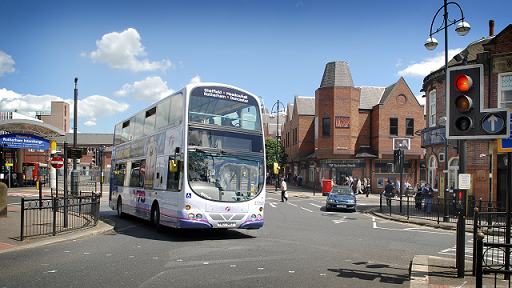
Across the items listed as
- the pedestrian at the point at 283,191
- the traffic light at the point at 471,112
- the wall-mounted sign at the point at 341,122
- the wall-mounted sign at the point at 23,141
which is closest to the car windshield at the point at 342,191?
the pedestrian at the point at 283,191

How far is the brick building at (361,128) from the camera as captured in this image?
40406mm

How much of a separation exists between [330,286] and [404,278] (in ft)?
5.10

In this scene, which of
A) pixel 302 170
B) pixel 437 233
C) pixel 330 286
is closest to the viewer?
pixel 330 286

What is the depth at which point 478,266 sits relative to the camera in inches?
187

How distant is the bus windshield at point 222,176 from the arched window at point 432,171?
15330 millimetres

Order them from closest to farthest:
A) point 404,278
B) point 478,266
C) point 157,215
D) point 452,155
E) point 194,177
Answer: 1. point 478,266
2. point 404,278
3. point 194,177
4. point 157,215
5. point 452,155

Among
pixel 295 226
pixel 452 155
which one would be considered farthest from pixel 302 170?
pixel 295 226

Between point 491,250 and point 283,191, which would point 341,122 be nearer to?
point 283,191

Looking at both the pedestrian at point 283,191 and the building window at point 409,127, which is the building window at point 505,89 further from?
the building window at point 409,127

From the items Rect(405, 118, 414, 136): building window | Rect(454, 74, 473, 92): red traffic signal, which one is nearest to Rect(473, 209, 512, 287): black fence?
Rect(454, 74, 473, 92): red traffic signal

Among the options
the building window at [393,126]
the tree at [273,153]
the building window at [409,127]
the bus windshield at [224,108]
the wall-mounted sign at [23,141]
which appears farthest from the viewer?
the tree at [273,153]

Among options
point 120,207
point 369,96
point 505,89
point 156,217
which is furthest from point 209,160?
point 369,96

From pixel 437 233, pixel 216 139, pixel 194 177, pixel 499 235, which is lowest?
pixel 437 233

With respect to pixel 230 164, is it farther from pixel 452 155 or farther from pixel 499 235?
pixel 452 155
